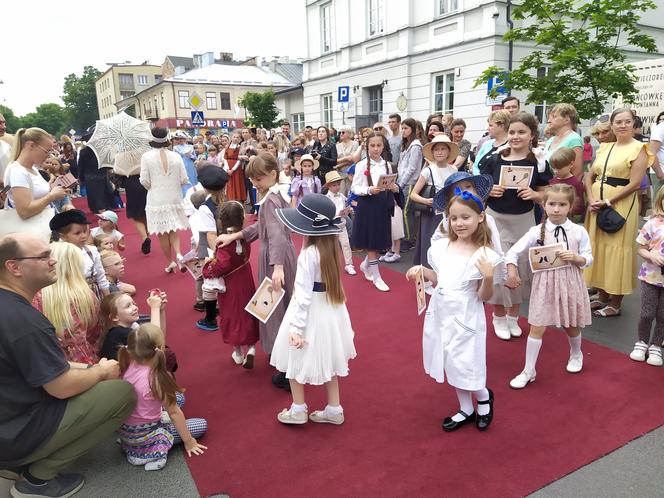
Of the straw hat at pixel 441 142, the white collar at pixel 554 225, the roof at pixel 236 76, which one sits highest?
the roof at pixel 236 76

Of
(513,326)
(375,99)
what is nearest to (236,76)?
(375,99)

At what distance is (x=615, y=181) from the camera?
4.47 m

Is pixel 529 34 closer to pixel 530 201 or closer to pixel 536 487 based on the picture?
pixel 530 201

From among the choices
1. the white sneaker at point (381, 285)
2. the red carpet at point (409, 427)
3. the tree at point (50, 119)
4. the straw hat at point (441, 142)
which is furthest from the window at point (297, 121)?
the tree at point (50, 119)

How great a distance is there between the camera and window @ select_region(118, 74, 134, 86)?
76.6 metres

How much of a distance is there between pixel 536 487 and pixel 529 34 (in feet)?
26.3

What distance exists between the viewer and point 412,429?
122 inches

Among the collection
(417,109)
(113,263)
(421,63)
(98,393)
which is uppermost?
(421,63)

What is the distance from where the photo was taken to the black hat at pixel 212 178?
4.50 m

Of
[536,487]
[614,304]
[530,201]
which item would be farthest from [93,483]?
[614,304]

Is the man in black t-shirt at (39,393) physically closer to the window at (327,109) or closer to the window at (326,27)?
the window at (327,109)

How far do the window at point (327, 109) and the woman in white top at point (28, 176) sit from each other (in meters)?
20.1

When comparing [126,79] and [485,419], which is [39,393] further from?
[126,79]

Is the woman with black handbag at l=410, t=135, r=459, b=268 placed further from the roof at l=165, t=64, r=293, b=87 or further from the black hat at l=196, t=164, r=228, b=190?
the roof at l=165, t=64, r=293, b=87
